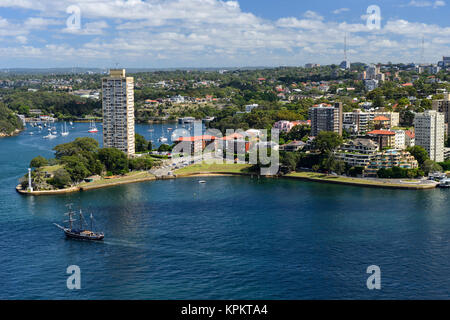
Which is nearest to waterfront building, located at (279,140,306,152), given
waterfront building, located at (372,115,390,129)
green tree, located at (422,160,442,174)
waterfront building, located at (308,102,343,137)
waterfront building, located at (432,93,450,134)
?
waterfront building, located at (308,102,343,137)

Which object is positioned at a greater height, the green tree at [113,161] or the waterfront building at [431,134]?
the waterfront building at [431,134]

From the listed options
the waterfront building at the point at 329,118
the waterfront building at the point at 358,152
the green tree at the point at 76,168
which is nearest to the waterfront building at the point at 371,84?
the waterfront building at the point at 329,118

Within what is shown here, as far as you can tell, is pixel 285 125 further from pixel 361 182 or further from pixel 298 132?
pixel 361 182

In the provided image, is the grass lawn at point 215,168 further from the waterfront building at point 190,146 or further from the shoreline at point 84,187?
Result: the waterfront building at point 190,146

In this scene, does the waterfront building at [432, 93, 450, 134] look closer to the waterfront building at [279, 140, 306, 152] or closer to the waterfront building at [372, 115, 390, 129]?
the waterfront building at [372, 115, 390, 129]

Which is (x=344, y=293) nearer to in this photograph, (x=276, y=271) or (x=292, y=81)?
(x=276, y=271)

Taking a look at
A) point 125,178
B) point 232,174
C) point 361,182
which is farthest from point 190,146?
point 361,182
